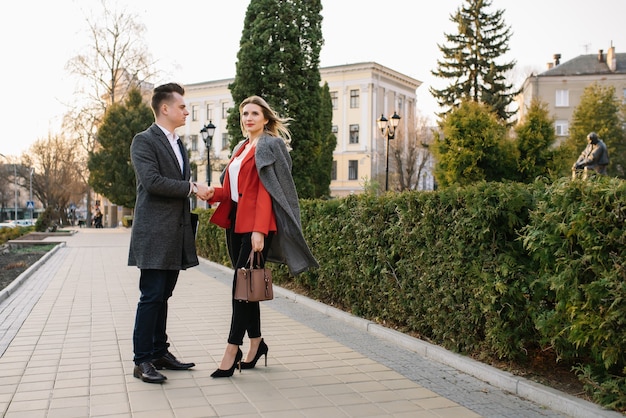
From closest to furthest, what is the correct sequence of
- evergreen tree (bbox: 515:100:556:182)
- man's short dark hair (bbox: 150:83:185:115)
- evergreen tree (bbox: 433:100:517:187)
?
man's short dark hair (bbox: 150:83:185:115) < evergreen tree (bbox: 515:100:556:182) < evergreen tree (bbox: 433:100:517:187)

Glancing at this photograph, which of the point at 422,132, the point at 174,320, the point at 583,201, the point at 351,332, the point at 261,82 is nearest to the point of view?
the point at 583,201

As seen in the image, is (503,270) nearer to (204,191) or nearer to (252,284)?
(252,284)

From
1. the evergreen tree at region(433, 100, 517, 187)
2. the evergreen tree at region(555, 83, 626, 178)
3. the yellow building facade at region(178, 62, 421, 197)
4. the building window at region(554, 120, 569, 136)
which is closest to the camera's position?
the evergreen tree at region(433, 100, 517, 187)

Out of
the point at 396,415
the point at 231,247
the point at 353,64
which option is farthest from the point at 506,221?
the point at 353,64

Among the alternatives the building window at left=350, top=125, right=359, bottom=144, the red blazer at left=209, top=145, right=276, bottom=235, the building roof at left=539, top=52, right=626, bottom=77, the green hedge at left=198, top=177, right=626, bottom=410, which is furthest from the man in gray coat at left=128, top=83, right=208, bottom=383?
the building roof at left=539, top=52, right=626, bottom=77

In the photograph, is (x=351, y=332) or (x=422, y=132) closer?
(x=351, y=332)

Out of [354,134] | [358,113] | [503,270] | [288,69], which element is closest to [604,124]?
[358,113]

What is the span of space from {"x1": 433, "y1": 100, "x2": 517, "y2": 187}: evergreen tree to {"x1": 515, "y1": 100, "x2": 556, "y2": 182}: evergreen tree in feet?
2.16

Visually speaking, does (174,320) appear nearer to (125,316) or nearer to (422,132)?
(125,316)

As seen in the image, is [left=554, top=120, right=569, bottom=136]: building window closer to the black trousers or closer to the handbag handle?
the black trousers

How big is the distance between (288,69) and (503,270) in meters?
23.9

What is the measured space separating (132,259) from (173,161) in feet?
2.79

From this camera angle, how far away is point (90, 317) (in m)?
7.95

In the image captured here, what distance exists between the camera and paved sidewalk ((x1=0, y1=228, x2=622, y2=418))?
418cm
